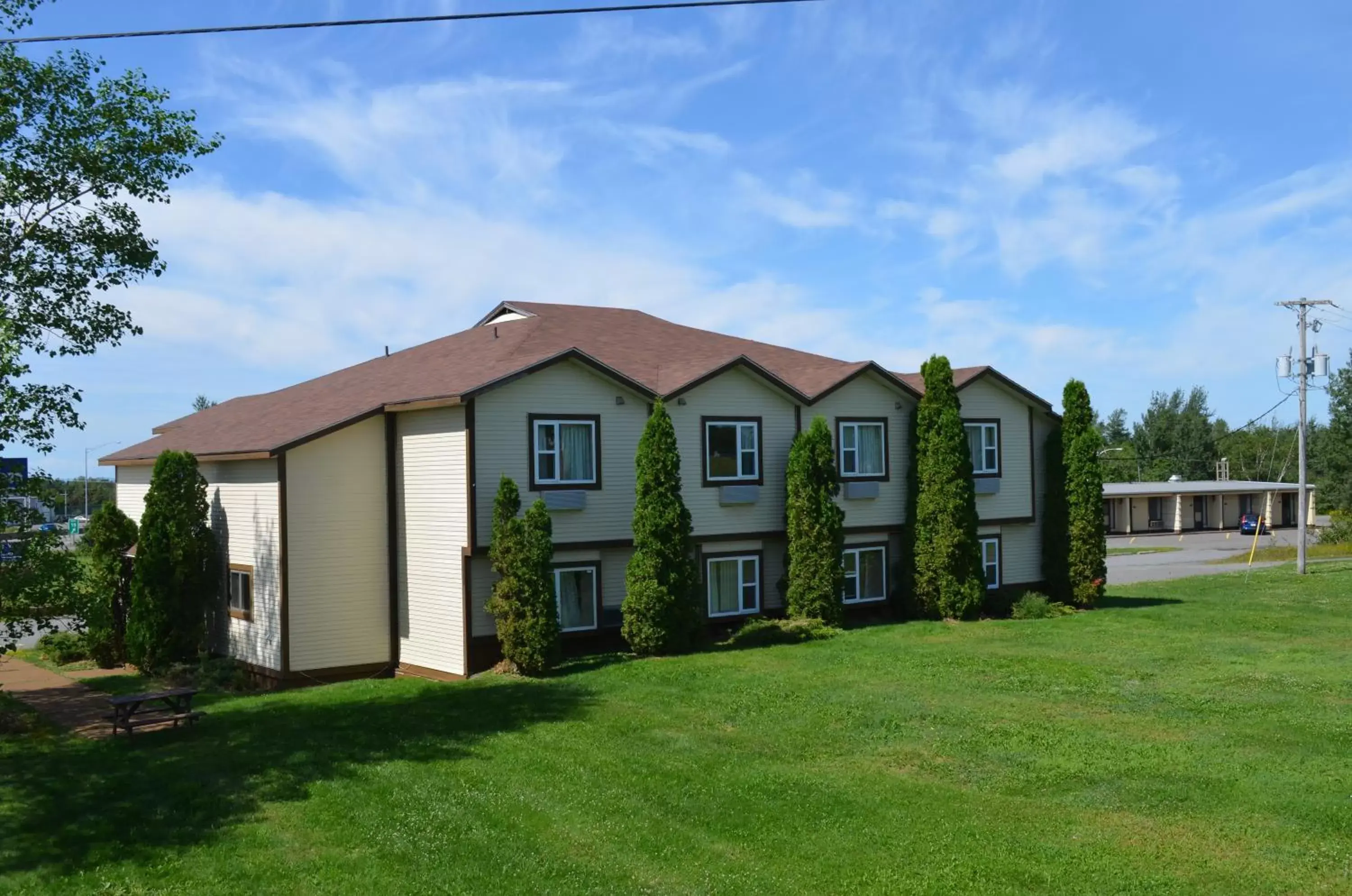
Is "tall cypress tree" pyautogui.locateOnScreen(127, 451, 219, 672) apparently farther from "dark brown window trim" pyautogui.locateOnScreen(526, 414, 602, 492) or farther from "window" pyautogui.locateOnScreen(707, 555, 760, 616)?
"window" pyautogui.locateOnScreen(707, 555, 760, 616)

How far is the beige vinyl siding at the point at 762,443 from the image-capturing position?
22281 millimetres

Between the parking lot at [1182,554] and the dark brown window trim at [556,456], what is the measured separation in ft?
72.6

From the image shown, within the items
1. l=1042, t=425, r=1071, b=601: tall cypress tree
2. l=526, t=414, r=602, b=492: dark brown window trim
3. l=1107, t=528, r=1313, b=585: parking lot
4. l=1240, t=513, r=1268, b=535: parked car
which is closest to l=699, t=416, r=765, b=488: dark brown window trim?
l=526, t=414, r=602, b=492: dark brown window trim

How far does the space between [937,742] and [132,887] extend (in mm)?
8719

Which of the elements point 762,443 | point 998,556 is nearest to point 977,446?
point 998,556

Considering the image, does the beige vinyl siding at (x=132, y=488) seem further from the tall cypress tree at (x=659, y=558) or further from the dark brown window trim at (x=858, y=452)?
the dark brown window trim at (x=858, y=452)

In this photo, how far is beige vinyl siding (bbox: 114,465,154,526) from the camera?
2623 cm

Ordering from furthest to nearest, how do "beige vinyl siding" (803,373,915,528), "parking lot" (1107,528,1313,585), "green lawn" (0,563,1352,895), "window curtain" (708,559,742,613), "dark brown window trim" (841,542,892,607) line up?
"parking lot" (1107,528,1313,585) → "dark brown window trim" (841,542,892,607) → "beige vinyl siding" (803,373,915,528) → "window curtain" (708,559,742,613) → "green lawn" (0,563,1352,895)

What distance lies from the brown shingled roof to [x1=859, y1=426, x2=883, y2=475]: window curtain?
1248 mm

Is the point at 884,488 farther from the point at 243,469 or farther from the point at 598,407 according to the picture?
the point at 243,469

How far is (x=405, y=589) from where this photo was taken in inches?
810

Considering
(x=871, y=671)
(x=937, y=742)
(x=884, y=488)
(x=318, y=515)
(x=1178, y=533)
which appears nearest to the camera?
(x=937, y=742)

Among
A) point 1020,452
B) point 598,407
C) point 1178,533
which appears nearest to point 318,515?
point 598,407

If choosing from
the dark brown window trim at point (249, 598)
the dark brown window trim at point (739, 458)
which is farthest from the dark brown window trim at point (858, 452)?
the dark brown window trim at point (249, 598)
